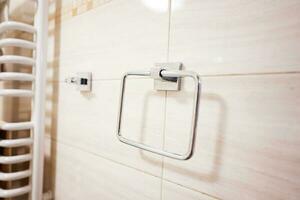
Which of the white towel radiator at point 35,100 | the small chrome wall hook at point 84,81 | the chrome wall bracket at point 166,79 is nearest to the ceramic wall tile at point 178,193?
the chrome wall bracket at point 166,79

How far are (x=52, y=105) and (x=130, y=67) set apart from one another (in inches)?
19.4

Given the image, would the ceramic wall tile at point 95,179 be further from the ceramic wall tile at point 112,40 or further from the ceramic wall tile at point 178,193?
the ceramic wall tile at point 112,40

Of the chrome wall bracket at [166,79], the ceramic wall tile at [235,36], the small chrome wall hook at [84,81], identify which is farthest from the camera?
the small chrome wall hook at [84,81]

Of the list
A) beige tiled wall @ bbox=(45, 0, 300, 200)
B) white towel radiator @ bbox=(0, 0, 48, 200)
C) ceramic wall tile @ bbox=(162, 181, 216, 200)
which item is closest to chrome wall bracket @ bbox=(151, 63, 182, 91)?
beige tiled wall @ bbox=(45, 0, 300, 200)

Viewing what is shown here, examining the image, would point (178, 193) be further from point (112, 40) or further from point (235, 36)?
point (112, 40)

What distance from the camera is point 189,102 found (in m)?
0.45

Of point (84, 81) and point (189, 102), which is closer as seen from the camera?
point (189, 102)

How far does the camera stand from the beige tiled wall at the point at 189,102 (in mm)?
337

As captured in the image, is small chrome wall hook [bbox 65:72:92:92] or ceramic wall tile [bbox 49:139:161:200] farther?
small chrome wall hook [bbox 65:72:92:92]

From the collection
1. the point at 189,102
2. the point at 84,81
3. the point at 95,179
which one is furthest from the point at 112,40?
the point at 95,179

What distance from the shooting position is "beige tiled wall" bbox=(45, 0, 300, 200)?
34cm

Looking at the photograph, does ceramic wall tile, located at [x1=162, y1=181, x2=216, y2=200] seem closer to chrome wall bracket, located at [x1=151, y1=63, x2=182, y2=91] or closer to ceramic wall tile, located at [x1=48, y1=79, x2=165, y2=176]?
ceramic wall tile, located at [x1=48, y1=79, x2=165, y2=176]

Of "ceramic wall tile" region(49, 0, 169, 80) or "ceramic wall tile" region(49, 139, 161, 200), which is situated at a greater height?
"ceramic wall tile" region(49, 0, 169, 80)

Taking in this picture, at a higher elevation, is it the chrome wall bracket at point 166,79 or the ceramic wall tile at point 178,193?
the chrome wall bracket at point 166,79
